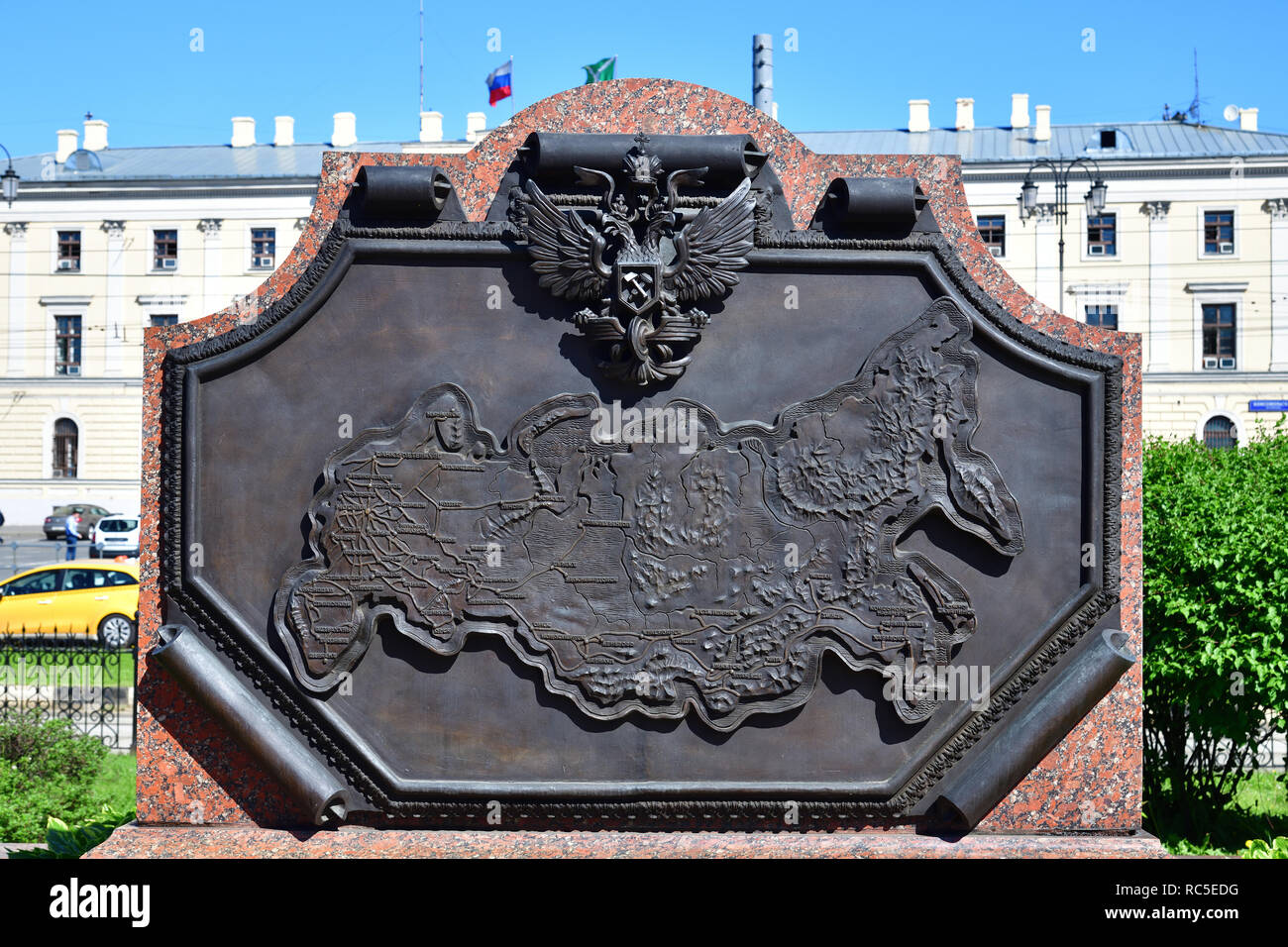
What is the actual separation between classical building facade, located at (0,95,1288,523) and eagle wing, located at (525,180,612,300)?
3187 cm

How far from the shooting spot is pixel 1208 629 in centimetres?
632

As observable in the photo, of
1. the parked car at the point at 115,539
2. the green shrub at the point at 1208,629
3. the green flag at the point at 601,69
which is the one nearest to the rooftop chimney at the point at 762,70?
the green flag at the point at 601,69

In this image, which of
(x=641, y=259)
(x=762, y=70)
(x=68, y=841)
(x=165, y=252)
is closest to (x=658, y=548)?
(x=641, y=259)

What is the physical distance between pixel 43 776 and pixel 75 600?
869 cm

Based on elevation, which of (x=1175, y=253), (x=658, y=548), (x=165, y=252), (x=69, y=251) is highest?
(x=69, y=251)

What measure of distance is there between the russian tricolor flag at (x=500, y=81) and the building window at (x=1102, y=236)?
19.9 m

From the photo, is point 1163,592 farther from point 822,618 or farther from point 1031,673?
point 822,618

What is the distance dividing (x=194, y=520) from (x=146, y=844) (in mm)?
1295

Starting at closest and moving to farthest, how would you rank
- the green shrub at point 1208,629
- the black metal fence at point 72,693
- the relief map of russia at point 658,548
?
the relief map of russia at point 658,548 < the green shrub at point 1208,629 < the black metal fence at point 72,693

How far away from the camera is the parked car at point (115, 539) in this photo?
92.7 ft

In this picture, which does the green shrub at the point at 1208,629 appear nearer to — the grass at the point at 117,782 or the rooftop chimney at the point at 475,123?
the grass at the point at 117,782

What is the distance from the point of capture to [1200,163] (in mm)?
35719

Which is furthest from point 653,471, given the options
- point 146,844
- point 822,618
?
point 146,844

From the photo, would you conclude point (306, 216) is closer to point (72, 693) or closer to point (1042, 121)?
point (1042, 121)
